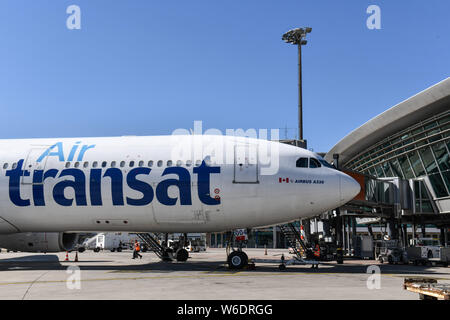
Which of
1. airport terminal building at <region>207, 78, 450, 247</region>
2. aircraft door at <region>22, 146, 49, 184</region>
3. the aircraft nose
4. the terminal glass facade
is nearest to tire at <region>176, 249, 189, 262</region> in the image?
airport terminal building at <region>207, 78, 450, 247</region>

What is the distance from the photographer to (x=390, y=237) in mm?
33406

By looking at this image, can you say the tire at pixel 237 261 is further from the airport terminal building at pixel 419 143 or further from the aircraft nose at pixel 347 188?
the airport terminal building at pixel 419 143

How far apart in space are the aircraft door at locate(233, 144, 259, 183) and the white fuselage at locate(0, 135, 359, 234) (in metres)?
0.05

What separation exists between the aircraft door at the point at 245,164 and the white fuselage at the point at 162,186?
0.05 meters

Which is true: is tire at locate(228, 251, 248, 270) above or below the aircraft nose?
below

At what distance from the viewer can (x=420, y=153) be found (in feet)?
133

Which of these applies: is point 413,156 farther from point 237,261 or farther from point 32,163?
A: point 32,163

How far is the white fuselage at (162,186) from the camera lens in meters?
19.8

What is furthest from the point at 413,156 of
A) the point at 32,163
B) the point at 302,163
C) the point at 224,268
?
the point at 32,163

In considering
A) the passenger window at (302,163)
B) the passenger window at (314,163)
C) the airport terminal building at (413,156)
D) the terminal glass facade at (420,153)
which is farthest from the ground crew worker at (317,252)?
the terminal glass facade at (420,153)

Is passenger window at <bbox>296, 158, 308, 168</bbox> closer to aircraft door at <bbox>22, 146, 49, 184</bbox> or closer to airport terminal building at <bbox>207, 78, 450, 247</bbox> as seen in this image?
airport terminal building at <bbox>207, 78, 450, 247</bbox>

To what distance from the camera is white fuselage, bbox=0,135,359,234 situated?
1975 centimetres

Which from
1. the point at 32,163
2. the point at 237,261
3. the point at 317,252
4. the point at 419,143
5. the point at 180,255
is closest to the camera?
the point at 237,261

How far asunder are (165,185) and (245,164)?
3.86m
